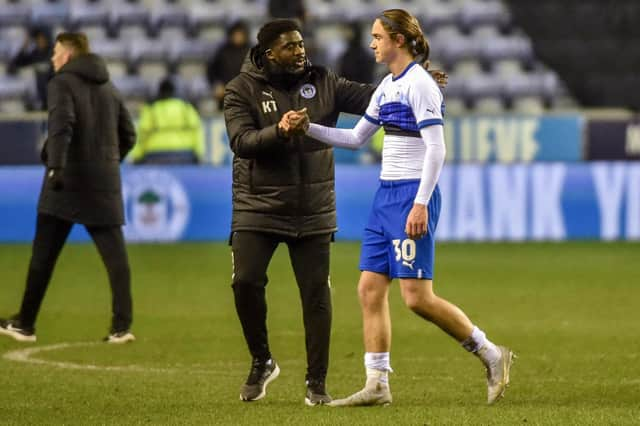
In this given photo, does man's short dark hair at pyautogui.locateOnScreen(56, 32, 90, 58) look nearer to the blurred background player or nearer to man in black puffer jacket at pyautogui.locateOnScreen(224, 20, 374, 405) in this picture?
man in black puffer jacket at pyautogui.locateOnScreen(224, 20, 374, 405)

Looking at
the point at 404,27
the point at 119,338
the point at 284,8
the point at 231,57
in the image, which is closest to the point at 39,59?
the point at 231,57

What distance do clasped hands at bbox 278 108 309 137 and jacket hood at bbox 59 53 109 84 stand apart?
3.34 m

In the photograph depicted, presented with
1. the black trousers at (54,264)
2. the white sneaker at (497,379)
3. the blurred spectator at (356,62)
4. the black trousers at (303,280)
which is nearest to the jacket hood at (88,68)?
the black trousers at (54,264)

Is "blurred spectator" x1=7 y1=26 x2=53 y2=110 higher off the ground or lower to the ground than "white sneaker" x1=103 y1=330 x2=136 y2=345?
higher

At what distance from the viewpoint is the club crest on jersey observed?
25.6 feet

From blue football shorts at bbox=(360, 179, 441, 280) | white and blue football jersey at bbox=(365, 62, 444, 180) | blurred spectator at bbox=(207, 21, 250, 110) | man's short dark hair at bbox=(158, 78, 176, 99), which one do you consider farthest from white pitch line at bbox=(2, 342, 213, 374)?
blurred spectator at bbox=(207, 21, 250, 110)

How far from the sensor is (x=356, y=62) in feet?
66.1

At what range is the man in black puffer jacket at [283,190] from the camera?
25.3 ft

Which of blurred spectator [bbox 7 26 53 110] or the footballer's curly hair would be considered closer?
the footballer's curly hair

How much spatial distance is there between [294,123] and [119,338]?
11.9 feet

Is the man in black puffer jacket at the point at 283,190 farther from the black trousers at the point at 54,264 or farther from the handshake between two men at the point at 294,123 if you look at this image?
the black trousers at the point at 54,264

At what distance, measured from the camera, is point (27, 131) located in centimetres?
1762

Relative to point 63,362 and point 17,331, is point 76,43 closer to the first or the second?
point 17,331

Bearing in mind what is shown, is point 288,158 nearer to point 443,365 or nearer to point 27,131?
point 443,365
